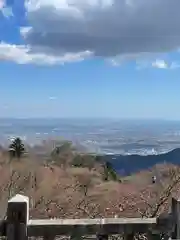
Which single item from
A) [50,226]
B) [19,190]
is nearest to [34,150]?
[19,190]

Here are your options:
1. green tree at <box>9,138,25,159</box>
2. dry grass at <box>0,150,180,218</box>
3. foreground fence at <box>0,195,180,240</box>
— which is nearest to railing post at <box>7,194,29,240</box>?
foreground fence at <box>0,195,180,240</box>

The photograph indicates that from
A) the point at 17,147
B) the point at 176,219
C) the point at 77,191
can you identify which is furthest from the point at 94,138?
the point at 176,219

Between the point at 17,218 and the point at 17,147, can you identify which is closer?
the point at 17,218

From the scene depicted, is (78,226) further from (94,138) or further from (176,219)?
(94,138)

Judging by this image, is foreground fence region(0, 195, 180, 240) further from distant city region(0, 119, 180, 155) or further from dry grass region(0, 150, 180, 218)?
distant city region(0, 119, 180, 155)

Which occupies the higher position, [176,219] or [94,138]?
[94,138]

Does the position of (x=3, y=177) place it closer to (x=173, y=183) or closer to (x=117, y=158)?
(x=173, y=183)

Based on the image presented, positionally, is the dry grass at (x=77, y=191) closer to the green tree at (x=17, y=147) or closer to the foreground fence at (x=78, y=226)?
the green tree at (x=17, y=147)

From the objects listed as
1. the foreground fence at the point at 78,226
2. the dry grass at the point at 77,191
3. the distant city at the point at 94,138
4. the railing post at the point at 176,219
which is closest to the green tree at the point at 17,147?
the distant city at the point at 94,138
